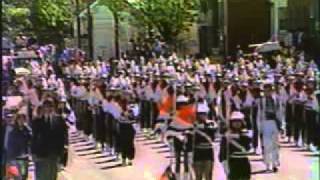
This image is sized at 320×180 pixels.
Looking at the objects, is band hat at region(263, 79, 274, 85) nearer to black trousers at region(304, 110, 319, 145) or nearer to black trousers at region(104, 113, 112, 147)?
black trousers at region(304, 110, 319, 145)

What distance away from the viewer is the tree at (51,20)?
5.14m

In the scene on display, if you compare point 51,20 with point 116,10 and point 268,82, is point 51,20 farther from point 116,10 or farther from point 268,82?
point 268,82

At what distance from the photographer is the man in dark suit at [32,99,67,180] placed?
530 cm

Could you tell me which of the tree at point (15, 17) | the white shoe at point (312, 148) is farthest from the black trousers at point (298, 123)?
the tree at point (15, 17)

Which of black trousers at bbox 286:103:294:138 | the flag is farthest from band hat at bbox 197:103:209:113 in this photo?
black trousers at bbox 286:103:294:138

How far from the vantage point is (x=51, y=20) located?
5.13 m

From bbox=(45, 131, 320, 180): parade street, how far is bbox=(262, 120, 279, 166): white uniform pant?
0.18ft

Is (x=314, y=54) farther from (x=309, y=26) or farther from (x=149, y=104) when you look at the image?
(x=149, y=104)

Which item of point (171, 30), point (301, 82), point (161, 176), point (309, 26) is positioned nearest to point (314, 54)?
point (309, 26)

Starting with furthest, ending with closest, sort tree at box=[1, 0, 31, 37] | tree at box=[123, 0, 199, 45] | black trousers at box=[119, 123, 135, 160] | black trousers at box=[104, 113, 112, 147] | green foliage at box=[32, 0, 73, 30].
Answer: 1. black trousers at box=[104, 113, 112, 147]
2. black trousers at box=[119, 123, 135, 160]
3. green foliage at box=[32, 0, 73, 30]
4. tree at box=[123, 0, 199, 45]
5. tree at box=[1, 0, 31, 37]

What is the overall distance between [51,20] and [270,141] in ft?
5.40

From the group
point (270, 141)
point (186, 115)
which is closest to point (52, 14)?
point (186, 115)

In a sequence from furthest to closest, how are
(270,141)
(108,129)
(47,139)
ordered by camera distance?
(108,129) < (270,141) < (47,139)

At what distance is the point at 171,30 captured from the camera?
5000 millimetres
